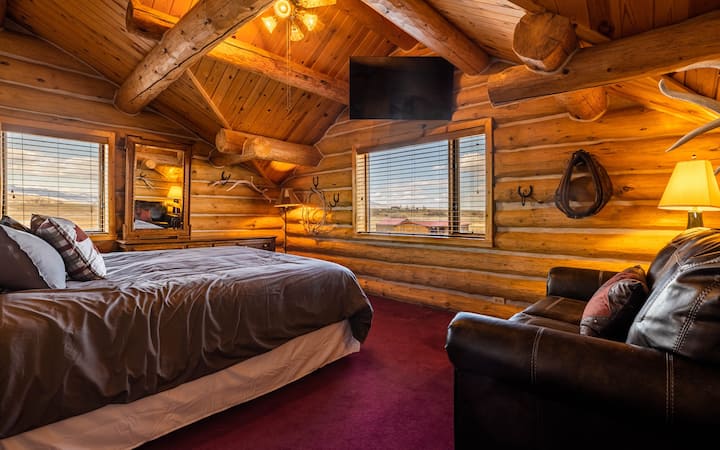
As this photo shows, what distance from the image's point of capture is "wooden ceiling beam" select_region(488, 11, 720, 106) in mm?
1637

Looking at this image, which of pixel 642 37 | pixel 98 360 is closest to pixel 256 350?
pixel 98 360

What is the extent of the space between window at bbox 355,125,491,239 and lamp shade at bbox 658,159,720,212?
1586 millimetres

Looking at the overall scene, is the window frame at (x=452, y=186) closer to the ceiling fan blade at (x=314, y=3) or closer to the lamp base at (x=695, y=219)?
the lamp base at (x=695, y=219)

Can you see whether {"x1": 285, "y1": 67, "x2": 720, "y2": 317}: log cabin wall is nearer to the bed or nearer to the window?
the window

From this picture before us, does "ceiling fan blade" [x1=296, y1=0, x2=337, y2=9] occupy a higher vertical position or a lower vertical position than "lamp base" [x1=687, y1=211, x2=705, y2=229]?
higher

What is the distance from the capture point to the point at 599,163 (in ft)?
9.87

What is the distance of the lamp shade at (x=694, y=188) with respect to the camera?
214 cm

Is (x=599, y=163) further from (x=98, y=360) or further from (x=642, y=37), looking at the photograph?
(x=98, y=360)

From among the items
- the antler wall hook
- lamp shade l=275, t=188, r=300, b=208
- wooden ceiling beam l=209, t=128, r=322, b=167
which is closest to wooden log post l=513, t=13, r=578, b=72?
the antler wall hook

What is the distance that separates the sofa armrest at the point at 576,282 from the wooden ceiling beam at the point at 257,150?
363 centimetres

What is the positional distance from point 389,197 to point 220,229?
266cm

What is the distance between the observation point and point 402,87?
392 cm

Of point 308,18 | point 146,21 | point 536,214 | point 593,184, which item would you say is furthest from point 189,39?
point 593,184

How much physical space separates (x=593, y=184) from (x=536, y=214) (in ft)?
1.78
